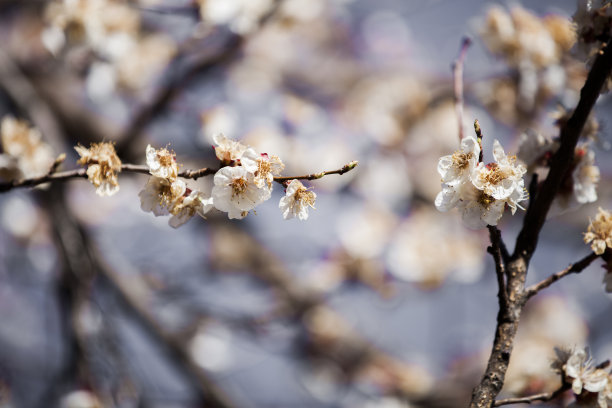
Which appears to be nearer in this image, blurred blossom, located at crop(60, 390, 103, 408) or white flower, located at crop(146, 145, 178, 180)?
white flower, located at crop(146, 145, 178, 180)

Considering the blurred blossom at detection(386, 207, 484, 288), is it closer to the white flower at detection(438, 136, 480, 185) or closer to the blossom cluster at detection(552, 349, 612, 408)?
the blossom cluster at detection(552, 349, 612, 408)

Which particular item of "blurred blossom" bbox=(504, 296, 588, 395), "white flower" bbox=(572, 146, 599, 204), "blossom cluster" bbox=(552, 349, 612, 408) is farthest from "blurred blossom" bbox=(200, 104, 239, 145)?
"blurred blossom" bbox=(504, 296, 588, 395)

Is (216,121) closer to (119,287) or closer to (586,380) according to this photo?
(119,287)

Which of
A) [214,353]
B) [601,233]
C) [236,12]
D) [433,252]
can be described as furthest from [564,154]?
[214,353]

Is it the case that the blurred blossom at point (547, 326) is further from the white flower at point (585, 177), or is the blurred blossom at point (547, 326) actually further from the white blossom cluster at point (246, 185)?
the white blossom cluster at point (246, 185)

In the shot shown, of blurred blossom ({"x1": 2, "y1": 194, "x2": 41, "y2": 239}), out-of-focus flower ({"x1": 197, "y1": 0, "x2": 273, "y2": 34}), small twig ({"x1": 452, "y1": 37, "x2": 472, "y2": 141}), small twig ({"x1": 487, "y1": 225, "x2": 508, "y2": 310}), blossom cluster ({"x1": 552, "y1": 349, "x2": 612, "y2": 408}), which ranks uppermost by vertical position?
blurred blossom ({"x1": 2, "y1": 194, "x2": 41, "y2": 239})
